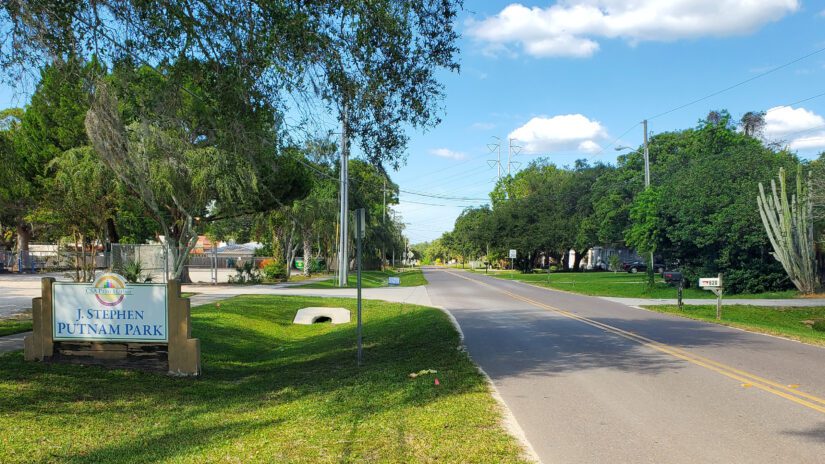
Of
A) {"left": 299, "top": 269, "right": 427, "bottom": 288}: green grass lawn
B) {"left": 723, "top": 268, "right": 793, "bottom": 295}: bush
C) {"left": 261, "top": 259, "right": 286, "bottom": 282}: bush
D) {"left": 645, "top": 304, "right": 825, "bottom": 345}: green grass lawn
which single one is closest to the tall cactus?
{"left": 723, "top": 268, "right": 793, "bottom": 295}: bush

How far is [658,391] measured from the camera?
8.21 meters

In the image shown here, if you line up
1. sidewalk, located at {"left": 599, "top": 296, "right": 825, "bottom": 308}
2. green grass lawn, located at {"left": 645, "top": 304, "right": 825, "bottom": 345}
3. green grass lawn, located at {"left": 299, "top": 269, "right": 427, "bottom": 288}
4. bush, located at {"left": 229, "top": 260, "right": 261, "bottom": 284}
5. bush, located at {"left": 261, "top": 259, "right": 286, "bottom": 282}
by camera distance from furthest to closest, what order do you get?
bush, located at {"left": 261, "top": 259, "right": 286, "bottom": 282}, green grass lawn, located at {"left": 299, "top": 269, "right": 427, "bottom": 288}, bush, located at {"left": 229, "top": 260, "right": 261, "bottom": 284}, sidewalk, located at {"left": 599, "top": 296, "right": 825, "bottom": 308}, green grass lawn, located at {"left": 645, "top": 304, "right": 825, "bottom": 345}

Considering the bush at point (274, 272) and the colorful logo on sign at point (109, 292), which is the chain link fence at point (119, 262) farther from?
the colorful logo on sign at point (109, 292)

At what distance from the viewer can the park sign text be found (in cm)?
1004

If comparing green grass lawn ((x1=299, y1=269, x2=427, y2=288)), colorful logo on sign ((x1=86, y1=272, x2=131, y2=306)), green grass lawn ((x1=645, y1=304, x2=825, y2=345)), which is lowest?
green grass lawn ((x1=645, y1=304, x2=825, y2=345))

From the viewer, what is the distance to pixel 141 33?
9.65 metres

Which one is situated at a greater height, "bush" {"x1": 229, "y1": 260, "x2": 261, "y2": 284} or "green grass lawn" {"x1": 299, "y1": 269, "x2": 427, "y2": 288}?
"bush" {"x1": 229, "y1": 260, "x2": 261, "y2": 284}

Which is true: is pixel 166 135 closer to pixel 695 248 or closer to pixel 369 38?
pixel 369 38

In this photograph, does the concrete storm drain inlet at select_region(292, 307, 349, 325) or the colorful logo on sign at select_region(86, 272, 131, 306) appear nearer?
the colorful logo on sign at select_region(86, 272, 131, 306)

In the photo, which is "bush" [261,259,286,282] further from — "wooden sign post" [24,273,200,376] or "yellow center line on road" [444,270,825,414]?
"wooden sign post" [24,273,200,376]

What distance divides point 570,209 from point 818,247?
43.0 meters

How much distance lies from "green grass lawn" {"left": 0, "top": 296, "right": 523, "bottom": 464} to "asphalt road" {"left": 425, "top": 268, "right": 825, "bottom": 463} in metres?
0.70

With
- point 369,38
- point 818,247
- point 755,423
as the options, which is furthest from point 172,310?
point 818,247

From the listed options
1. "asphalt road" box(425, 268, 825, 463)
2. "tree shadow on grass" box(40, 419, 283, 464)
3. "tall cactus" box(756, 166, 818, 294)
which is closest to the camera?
"tree shadow on grass" box(40, 419, 283, 464)
